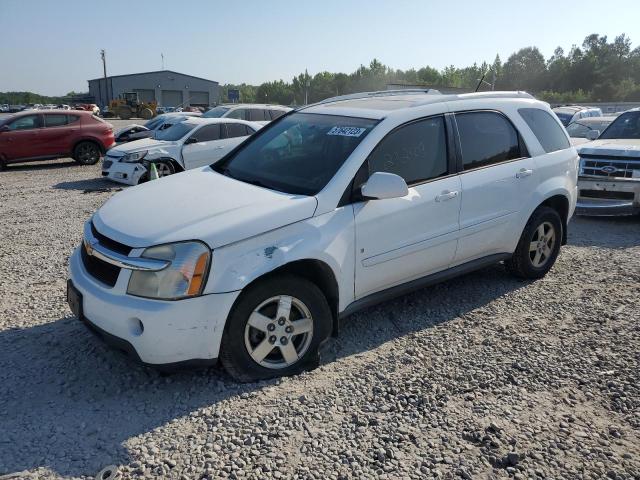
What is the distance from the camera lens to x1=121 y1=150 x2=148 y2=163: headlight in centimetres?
1127

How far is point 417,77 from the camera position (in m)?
121

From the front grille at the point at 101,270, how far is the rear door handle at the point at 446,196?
2.41m

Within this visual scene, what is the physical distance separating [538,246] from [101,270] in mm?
4047

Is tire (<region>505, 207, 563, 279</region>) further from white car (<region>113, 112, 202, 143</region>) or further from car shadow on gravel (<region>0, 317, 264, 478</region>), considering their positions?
white car (<region>113, 112, 202, 143</region>)

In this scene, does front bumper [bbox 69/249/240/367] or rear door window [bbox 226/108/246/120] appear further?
rear door window [bbox 226/108/246/120]

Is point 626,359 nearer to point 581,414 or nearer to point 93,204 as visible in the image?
point 581,414

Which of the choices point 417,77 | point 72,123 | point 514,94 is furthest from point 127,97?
point 417,77

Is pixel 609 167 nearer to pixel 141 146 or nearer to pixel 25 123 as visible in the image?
pixel 141 146

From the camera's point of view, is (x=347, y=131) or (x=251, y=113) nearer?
(x=347, y=131)

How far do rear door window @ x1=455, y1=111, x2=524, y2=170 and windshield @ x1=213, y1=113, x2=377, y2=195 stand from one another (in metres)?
0.96

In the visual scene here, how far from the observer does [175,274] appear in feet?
10.1

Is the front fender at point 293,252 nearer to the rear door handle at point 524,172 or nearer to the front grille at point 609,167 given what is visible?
the rear door handle at point 524,172

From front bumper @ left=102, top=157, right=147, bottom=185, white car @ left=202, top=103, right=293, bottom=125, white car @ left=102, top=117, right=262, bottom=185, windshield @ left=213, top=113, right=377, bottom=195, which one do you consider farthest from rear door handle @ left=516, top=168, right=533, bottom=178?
white car @ left=202, top=103, right=293, bottom=125

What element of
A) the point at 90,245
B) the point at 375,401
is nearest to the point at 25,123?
the point at 90,245
